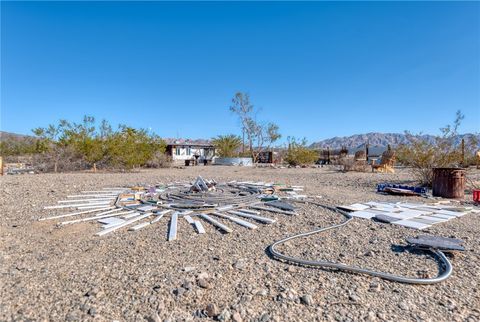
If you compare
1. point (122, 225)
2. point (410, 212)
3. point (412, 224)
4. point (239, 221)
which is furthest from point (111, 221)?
point (410, 212)

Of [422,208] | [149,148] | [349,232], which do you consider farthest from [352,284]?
[149,148]

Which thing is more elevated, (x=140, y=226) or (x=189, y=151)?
(x=189, y=151)

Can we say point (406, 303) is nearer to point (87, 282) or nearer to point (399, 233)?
point (399, 233)

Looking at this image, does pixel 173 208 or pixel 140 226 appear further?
pixel 173 208

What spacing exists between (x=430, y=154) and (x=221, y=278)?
7.76 m

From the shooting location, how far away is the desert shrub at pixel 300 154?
63.6 feet

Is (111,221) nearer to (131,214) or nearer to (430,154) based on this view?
(131,214)

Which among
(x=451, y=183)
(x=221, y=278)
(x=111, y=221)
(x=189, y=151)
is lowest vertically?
(x=221, y=278)

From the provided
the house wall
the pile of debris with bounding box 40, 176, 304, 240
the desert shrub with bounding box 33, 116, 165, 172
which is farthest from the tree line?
the house wall

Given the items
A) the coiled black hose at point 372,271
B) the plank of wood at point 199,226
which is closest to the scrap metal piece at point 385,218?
the coiled black hose at point 372,271

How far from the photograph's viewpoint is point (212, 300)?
6.33 feet

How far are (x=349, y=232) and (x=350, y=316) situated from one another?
6.11 feet

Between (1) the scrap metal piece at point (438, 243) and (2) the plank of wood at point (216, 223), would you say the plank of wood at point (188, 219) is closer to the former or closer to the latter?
(2) the plank of wood at point (216, 223)

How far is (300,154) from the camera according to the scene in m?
19.4
